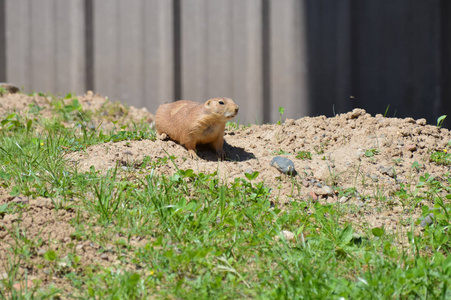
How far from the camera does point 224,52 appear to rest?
202 inches

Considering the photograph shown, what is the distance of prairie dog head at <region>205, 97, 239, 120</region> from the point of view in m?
3.50

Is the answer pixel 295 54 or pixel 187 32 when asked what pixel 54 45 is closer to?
pixel 187 32

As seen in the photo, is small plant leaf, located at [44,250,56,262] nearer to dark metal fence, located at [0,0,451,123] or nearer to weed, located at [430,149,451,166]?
weed, located at [430,149,451,166]

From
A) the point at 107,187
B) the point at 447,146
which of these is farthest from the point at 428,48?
the point at 107,187

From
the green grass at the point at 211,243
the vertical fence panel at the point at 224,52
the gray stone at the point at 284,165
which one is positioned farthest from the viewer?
the vertical fence panel at the point at 224,52

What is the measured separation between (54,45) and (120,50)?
79 cm

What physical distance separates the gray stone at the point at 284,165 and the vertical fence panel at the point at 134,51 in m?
2.25

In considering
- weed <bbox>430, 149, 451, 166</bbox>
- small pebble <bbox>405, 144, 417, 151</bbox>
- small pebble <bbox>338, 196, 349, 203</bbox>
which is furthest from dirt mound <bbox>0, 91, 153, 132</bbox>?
weed <bbox>430, 149, 451, 166</bbox>

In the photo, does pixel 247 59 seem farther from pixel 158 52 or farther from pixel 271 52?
pixel 158 52

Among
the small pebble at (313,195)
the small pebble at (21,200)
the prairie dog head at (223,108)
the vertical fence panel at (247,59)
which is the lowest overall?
the small pebble at (313,195)

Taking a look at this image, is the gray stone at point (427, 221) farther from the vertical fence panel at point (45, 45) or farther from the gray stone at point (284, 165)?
the vertical fence panel at point (45, 45)

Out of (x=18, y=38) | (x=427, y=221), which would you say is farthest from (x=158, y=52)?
(x=427, y=221)

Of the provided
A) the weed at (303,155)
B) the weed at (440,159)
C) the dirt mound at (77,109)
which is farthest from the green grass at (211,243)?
the dirt mound at (77,109)

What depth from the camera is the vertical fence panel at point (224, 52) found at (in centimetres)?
506
